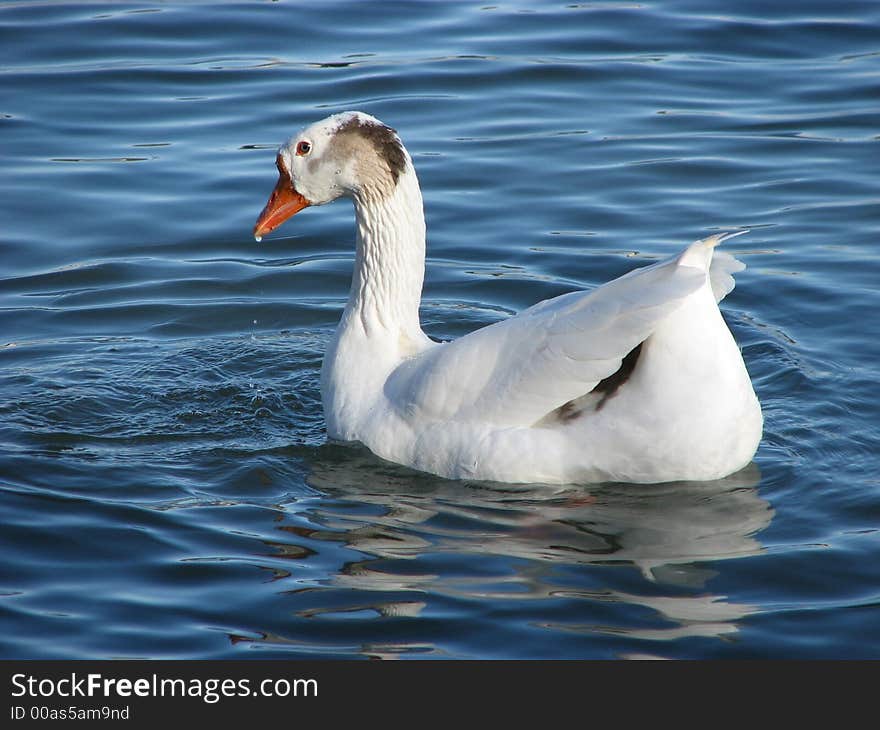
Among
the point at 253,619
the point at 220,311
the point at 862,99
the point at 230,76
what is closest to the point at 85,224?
the point at 220,311

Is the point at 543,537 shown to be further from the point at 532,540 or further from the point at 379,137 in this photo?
the point at 379,137

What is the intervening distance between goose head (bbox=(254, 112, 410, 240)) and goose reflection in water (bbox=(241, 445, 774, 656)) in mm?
1464

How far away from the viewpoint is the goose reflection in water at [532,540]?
19.4 feet

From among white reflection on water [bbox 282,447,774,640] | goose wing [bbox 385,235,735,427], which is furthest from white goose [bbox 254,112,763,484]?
white reflection on water [bbox 282,447,774,640]

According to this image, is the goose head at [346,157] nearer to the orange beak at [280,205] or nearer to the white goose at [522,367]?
the white goose at [522,367]

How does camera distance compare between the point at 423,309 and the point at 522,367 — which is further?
the point at 423,309

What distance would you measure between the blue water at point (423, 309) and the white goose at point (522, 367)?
208 millimetres

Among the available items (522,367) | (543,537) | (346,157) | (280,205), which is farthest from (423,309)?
(543,537)

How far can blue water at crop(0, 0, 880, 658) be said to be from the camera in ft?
19.6

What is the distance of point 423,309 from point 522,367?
3122 millimetres

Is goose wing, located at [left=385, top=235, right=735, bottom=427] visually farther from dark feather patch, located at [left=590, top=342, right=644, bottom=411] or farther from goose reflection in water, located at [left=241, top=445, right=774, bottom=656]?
goose reflection in water, located at [left=241, top=445, right=774, bottom=656]

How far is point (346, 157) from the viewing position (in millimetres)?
7617

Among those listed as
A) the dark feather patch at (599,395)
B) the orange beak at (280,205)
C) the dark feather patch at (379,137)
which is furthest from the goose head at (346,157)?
the dark feather patch at (599,395)

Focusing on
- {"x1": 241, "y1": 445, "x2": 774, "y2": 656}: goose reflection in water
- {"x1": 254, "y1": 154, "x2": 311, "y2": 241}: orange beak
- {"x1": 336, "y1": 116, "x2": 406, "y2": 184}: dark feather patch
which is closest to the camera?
{"x1": 241, "y1": 445, "x2": 774, "y2": 656}: goose reflection in water
